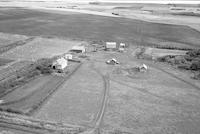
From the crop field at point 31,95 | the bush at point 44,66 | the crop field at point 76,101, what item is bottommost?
the crop field at point 76,101

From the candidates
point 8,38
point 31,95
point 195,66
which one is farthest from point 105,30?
point 31,95

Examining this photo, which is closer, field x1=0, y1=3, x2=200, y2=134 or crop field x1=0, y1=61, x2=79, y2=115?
field x1=0, y1=3, x2=200, y2=134

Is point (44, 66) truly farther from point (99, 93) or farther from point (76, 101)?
point (76, 101)

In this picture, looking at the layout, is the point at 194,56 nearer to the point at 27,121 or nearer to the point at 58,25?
the point at 27,121

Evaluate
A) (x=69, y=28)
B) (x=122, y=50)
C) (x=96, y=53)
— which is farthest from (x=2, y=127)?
(x=69, y=28)

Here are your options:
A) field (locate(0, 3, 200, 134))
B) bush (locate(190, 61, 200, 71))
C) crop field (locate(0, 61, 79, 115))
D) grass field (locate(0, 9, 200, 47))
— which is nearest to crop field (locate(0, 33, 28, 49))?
field (locate(0, 3, 200, 134))

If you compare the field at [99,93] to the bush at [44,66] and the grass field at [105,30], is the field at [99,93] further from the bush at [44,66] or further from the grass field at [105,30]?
the grass field at [105,30]

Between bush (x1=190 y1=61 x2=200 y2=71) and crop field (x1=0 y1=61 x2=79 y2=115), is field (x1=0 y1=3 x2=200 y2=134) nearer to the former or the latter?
crop field (x1=0 y1=61 x2=79 y2=115)

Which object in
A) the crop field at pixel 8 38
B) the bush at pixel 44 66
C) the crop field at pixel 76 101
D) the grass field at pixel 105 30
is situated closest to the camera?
the crop field at pixel 76 101

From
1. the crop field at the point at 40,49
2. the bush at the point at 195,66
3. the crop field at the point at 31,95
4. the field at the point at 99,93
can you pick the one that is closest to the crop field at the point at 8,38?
the field at the point at 99,93
